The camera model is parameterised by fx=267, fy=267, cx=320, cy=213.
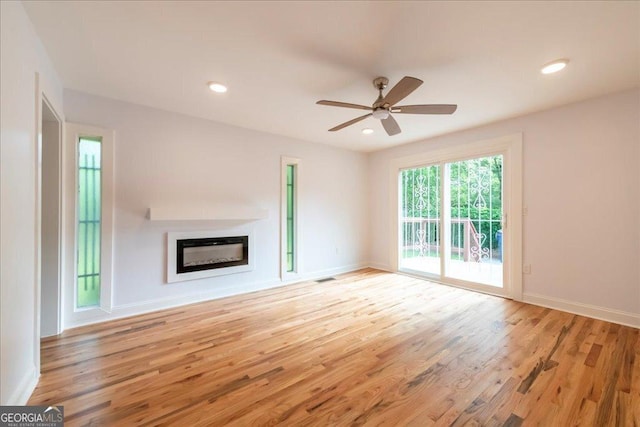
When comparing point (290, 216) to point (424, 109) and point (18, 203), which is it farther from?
point (18, 203)

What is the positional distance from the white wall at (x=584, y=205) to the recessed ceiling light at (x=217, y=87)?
3.60 meters

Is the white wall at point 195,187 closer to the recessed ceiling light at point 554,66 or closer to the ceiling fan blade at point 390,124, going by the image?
the ceiling fan blade at point 390,124

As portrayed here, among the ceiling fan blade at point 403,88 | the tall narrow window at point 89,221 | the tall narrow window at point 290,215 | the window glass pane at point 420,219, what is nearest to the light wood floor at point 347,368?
the tall narrow window at point 89,221

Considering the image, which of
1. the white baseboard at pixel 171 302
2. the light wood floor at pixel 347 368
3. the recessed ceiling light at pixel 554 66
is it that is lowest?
the light wood floor at pixel 347 368

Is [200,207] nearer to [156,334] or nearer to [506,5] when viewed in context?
[156,334]

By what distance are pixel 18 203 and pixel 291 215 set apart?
127 inches

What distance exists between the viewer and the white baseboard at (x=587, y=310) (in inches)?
108

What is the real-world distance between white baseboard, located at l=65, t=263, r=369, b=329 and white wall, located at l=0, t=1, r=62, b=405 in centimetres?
106

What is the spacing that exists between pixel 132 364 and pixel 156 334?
0.54 meters

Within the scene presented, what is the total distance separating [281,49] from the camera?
2.10m

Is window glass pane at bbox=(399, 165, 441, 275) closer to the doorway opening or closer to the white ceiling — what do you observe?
the white ceiling

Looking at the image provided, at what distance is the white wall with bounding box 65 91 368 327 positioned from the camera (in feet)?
9.98

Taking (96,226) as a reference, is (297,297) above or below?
below

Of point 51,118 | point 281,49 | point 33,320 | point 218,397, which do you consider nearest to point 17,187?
point 33,320
